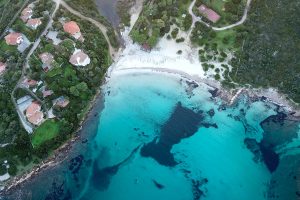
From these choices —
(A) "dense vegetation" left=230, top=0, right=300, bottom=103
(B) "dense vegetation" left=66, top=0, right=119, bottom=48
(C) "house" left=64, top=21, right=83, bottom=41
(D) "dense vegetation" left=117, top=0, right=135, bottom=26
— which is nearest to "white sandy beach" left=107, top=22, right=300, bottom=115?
(D) "dense vegetation" left=117, top=0, right=135, bottom=26

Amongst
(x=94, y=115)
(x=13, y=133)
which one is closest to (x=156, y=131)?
(x=94, y=115)

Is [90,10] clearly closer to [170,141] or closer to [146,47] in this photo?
[146,47]

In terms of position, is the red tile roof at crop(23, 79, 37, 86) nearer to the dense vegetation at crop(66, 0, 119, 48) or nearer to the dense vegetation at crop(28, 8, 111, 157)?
the dense vegetation at crop(28, 8, 111, 157)

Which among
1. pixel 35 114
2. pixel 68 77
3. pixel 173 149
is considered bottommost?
pixel 35 114

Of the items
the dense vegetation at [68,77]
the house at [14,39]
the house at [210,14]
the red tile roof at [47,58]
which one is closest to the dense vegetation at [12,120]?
the house at [14,39]

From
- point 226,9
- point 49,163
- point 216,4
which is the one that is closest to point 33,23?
point 49,163

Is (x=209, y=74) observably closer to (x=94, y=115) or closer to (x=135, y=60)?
(x=135, y=60)

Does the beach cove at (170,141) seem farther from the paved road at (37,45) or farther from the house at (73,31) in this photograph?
the house at (73,31)
